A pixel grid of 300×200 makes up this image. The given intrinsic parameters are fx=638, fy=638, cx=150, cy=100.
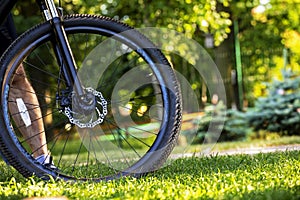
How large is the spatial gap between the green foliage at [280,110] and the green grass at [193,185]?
5808mm

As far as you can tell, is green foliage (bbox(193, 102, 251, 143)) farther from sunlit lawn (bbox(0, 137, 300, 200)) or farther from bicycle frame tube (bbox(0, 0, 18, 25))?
bicycle frame tube (bbox(0, 0, 18, 25))

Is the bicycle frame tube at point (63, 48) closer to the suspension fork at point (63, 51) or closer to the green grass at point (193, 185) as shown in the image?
the suspension fork at point (63, 51)

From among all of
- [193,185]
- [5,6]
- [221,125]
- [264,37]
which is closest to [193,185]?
[193,185]

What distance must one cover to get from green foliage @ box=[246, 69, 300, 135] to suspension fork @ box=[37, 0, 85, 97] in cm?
640

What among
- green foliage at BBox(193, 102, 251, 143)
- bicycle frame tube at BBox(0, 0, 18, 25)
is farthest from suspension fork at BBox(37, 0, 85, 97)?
green foliage at BBox(193, 102, 251, 143)

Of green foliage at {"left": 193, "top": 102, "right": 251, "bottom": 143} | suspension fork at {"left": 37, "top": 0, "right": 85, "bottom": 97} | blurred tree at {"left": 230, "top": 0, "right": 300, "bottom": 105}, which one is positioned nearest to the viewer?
suspension fork at {"left": 37, "top": 0, "right": 85, "bottom": 97}

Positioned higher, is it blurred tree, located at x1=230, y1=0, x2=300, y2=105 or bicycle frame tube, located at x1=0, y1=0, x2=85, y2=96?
blurred tree, located at x1=230, y1=0, x2=300, y2=105

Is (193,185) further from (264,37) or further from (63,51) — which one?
(264,37)

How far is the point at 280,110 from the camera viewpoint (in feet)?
30.8

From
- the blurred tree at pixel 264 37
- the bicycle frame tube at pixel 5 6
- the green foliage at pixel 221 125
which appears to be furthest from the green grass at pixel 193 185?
the blurred tree at pixel 264 37

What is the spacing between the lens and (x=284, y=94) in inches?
373

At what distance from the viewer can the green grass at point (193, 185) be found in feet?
8.40

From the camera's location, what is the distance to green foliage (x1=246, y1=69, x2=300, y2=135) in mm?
9266

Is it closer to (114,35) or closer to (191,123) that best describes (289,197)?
(114,35)
